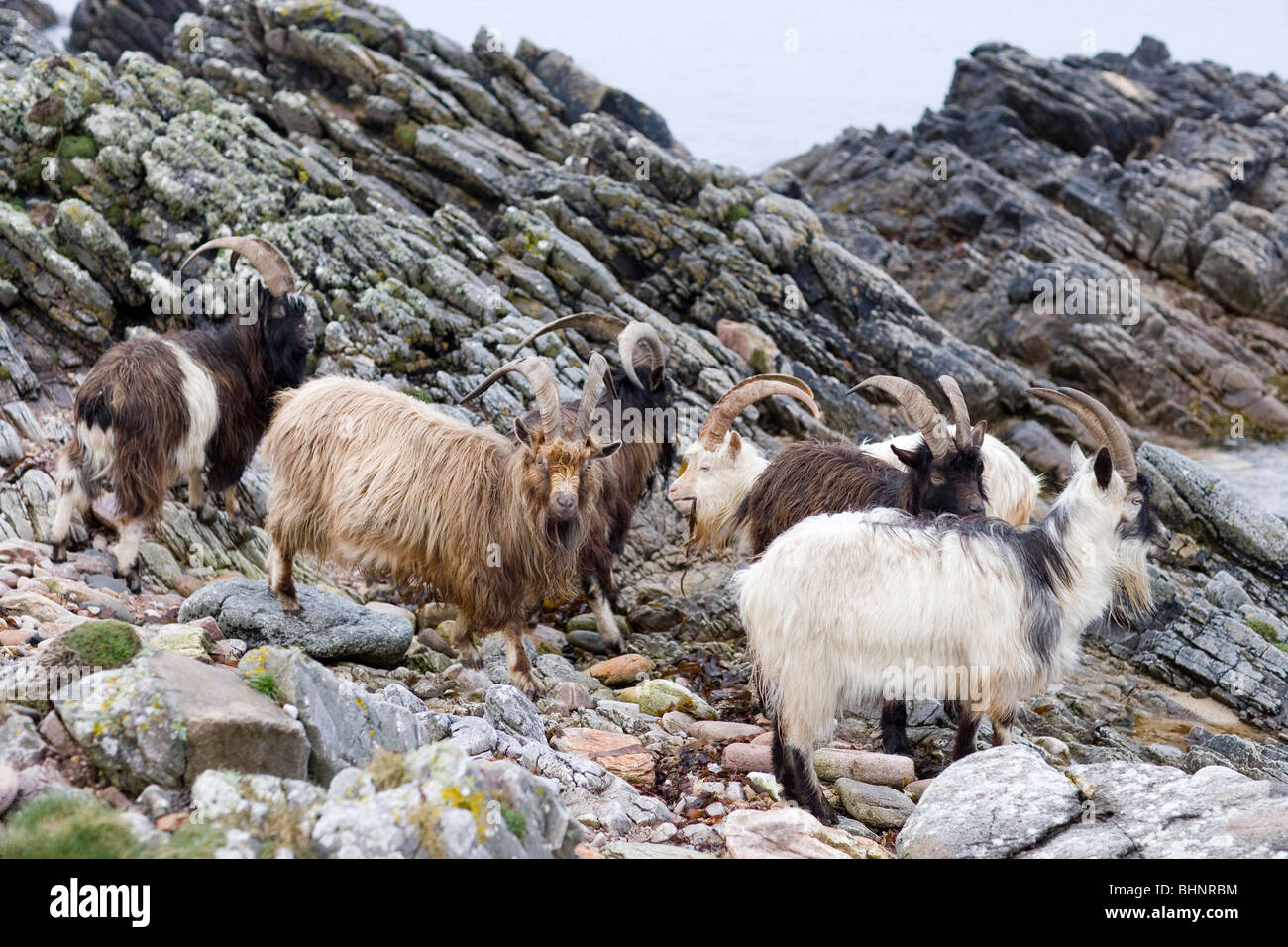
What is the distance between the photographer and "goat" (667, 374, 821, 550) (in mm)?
9039

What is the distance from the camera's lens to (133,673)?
4.41 meters

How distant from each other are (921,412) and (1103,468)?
1.56 meters

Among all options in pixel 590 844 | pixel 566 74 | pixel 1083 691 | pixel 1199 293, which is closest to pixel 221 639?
pixel 590 844

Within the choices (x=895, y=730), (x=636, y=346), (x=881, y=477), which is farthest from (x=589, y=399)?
(x=895, y=730)

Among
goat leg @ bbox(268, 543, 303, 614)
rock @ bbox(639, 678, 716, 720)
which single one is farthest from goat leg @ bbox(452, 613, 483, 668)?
rock @ bbox(639, 678, 716, 720)

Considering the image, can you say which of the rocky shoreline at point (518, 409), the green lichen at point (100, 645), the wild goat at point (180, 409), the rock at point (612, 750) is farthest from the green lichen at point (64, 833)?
the wild goat at point (180, 409)

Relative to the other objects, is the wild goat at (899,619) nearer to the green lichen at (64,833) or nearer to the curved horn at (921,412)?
the curved horn at (921,412)

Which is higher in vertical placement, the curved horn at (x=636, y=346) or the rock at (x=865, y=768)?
the curved horn at (x=636, y=346)

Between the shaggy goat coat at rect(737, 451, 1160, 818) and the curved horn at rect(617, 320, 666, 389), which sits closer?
the shaggy goat coat at rect(737, 451, 1160, 818)

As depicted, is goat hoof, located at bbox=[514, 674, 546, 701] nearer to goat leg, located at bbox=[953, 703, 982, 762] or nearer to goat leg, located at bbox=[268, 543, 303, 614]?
goat leg, located at bbox=[268, 543, 303, 614]

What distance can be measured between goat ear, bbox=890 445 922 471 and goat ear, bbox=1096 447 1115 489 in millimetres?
1642

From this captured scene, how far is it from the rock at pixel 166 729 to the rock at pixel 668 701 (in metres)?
3.68

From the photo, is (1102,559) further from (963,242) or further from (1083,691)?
(963,242)

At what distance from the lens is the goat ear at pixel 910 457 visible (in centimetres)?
803
